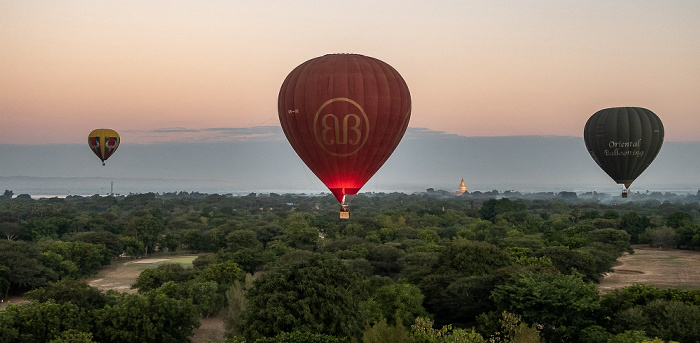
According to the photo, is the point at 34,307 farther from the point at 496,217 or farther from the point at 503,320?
the point at 496,217

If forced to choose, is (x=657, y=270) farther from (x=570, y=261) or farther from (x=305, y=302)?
(x=305, y=302)

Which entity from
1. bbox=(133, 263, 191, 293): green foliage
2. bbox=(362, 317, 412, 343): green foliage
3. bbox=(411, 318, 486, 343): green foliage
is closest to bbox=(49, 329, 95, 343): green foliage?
bbox=(362, 317, 412, 343): green foliage

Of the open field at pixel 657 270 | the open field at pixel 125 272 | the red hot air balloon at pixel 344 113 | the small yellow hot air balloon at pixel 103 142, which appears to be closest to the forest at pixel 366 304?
the red hot air balloon at pixel 344 113

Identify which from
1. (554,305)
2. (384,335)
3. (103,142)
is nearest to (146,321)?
(384,335)

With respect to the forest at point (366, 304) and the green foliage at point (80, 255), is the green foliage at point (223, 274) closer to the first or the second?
the forest at point (366, 304)

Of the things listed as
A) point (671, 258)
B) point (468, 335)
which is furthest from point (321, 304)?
point (671, 258)

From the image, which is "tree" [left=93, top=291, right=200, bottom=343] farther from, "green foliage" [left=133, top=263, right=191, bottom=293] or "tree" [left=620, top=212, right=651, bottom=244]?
"tree" [left=620, top=212, right=651, bottom=244]

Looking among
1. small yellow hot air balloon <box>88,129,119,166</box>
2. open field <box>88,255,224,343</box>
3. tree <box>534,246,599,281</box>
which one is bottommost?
open field <box>88,255,224,343</box>
